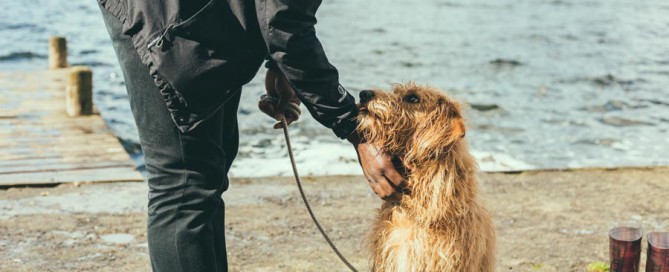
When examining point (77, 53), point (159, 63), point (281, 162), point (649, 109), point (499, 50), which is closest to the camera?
point (159, 63)

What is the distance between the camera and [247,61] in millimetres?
3057

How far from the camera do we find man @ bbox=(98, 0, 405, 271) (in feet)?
9.62

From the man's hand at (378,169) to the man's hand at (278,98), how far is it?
438 millimetres

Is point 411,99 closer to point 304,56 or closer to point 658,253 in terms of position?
point 304,56

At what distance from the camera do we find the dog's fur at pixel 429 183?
3355mm

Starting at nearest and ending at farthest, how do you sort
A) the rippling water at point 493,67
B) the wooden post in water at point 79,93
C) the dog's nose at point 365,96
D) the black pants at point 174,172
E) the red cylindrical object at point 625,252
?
→ 1. the black pants at point 174,172
2. the dog's nose at point 365,96
3. the red cylindrical object at point 625,252
4. the wooden post in water at point 79,93
5. the rippling water at point 493,67

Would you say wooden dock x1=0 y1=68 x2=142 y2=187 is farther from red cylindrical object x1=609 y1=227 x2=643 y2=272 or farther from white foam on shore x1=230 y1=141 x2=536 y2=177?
red cylindrical object x1=609 y1=227 x2=643 y2=272

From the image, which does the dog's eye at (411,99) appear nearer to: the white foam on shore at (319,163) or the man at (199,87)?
the man at (199,87)

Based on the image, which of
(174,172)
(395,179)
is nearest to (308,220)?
(395,179)

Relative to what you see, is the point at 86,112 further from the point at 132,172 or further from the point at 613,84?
the point at 613,84

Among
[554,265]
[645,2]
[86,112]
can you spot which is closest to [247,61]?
[554,265]

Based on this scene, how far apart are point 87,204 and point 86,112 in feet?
11.1

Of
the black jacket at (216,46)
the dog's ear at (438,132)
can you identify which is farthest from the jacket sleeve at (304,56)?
the dog's ear at (438,132)

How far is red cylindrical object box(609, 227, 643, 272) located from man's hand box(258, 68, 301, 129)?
1489 millimetres
